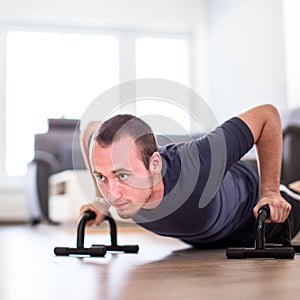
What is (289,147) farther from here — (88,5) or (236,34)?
(88,5)

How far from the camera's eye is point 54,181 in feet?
15.5

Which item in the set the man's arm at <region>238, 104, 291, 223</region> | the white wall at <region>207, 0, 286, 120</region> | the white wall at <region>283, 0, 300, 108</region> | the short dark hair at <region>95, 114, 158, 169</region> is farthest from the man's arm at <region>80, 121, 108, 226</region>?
the white wall at <region>207, 0, 286, 120</region>

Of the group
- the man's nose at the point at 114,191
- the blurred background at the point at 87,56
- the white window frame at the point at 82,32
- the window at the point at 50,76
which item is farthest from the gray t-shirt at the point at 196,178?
the white window frame at the point at 82,32

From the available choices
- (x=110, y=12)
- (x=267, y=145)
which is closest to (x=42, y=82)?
(x=110, y=12)

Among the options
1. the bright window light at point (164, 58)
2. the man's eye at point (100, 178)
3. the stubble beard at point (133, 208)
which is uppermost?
the bright window light at point (164, 58)

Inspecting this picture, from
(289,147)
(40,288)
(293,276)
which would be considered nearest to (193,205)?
(293,276)

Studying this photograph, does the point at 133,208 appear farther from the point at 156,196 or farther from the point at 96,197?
the point at 96,197

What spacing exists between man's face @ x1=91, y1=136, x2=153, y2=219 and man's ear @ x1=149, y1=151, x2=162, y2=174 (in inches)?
0.6

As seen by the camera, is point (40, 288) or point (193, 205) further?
point (193, 205)

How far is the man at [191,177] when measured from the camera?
1.20m

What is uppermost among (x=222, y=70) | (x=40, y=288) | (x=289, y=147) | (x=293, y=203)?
(x=222, y=70)

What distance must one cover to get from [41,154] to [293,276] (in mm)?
4248

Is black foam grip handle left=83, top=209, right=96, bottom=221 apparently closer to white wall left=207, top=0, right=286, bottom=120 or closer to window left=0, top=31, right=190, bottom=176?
white wall left=207, top=0, right=286, bottom=120

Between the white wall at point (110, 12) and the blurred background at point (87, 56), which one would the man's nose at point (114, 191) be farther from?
the white wall at point (110, 12)
